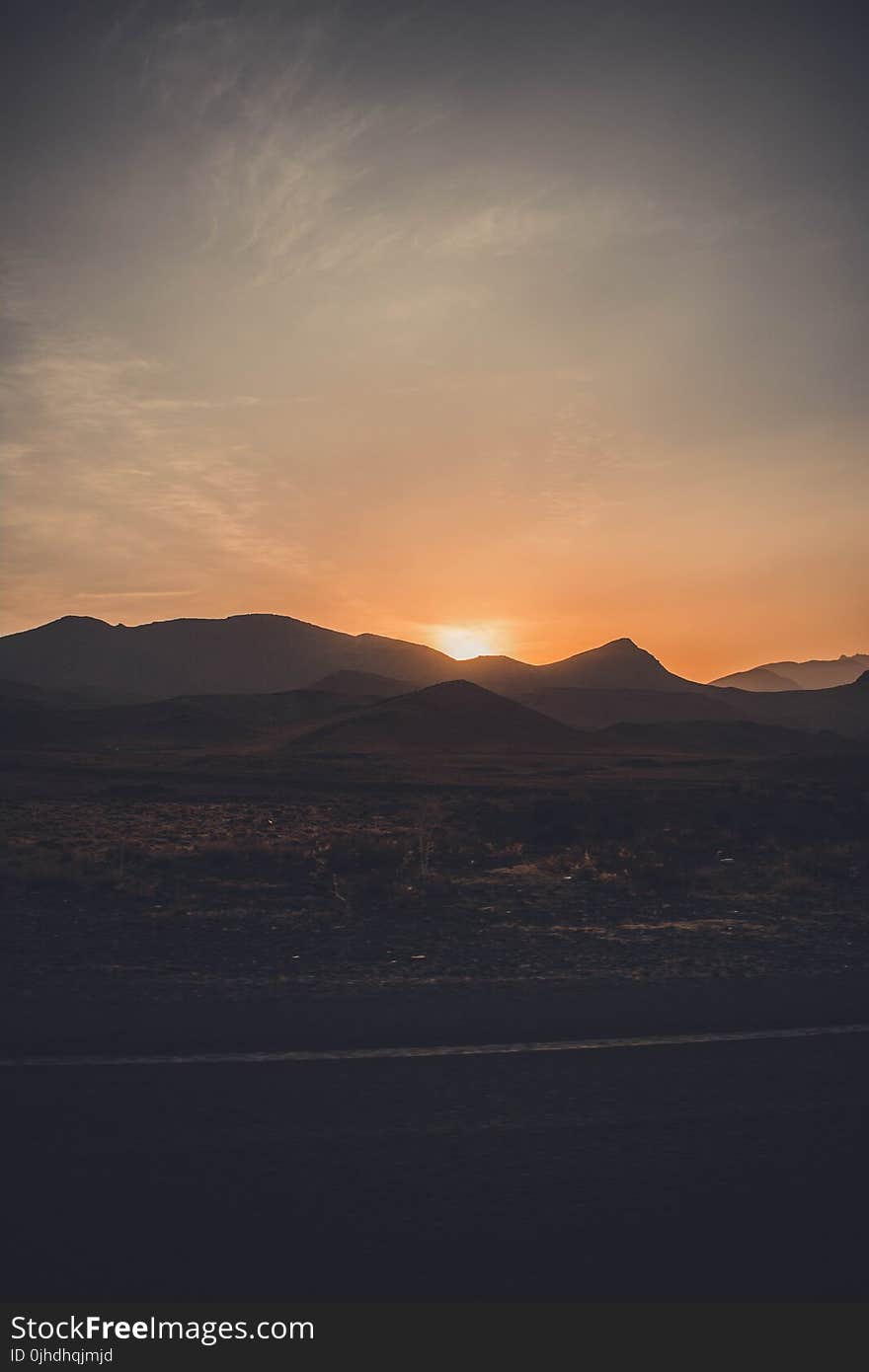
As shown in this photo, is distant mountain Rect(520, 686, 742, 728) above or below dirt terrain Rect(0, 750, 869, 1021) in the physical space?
above

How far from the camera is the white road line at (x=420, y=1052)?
596 centimetres

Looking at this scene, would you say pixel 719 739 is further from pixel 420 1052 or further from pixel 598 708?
pixel 420 1052

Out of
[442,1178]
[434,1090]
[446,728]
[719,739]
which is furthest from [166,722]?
[442,1178]

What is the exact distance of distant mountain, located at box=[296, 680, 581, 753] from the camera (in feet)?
321

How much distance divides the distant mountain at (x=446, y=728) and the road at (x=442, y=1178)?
80697 mm

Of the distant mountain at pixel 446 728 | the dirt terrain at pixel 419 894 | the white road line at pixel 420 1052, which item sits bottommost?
the dirt terrain at pixel 419 894

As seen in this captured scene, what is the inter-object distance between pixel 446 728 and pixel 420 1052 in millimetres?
102048

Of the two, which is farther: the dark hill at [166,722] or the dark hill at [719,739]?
the dark hill at [719,739]

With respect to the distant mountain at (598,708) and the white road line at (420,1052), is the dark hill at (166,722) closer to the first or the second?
the distant mountain at (598,708)

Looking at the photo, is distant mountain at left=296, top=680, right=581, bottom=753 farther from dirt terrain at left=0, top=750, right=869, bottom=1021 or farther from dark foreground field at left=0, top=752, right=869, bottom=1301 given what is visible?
dark foreground field at left=0, top=752, right=869, bottom=1301

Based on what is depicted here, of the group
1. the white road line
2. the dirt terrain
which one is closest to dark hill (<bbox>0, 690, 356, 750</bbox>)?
the dirt terrain

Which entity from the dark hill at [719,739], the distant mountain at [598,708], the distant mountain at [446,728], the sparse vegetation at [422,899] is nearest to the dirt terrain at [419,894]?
the sparse vegetation at [422,899]

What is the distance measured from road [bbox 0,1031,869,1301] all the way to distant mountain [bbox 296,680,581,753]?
80.7 meters

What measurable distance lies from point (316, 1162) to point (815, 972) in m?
6.30
